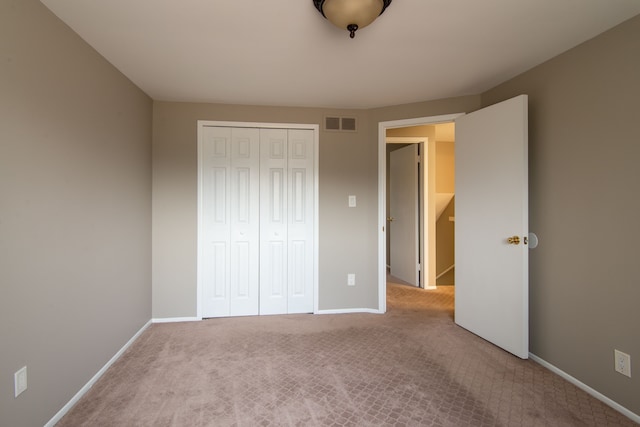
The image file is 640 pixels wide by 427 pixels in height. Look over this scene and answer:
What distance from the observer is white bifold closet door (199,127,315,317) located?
3.13 m

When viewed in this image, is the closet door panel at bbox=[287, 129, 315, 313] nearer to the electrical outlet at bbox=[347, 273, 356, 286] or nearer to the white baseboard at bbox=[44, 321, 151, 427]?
the electrical outlet at bbox=[347, 273, 356, 286]

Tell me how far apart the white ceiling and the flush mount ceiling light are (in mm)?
137

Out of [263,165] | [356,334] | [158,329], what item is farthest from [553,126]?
[158,329]

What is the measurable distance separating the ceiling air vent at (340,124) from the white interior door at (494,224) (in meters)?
1.10

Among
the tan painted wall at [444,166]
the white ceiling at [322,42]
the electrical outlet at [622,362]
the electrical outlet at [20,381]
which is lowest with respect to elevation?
the electrical outlet at [622,362]

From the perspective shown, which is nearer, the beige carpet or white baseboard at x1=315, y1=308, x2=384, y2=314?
the beige carpet

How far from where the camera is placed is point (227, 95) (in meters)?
2.89

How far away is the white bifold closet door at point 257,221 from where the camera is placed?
10.3 ft

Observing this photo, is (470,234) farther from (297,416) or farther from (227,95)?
(227,95)

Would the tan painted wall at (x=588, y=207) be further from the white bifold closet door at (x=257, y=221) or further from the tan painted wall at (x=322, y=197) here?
the white bifold closet door at (x=257, y=221)

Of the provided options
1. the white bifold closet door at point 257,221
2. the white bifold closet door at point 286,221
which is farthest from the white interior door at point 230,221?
the white bifold closet door at point 286,221

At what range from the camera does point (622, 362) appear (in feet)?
5.68

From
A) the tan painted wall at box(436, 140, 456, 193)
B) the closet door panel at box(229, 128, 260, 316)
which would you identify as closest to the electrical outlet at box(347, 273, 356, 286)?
the closet door panel at box(229, 128, 260, 316)

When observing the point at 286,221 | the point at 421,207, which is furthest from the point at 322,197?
the point at 421,207
